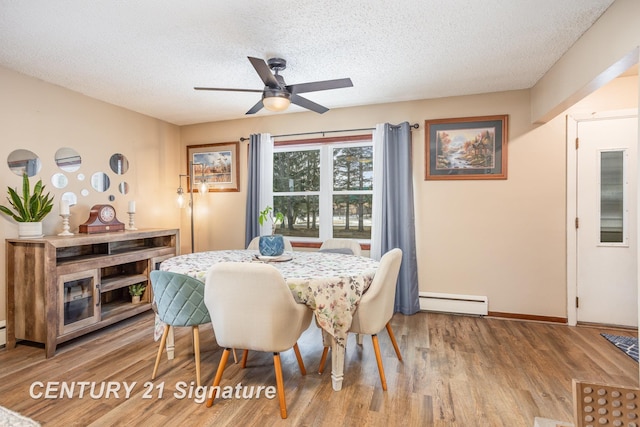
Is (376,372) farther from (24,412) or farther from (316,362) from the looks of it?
(24,412)

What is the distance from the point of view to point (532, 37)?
2.44 metres

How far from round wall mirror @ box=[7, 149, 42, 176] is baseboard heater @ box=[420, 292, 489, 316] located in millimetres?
4182

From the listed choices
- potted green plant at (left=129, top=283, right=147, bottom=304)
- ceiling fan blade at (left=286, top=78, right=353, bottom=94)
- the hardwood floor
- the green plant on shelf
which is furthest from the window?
the green plant on shelf

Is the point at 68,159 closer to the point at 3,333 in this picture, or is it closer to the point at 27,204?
the point at 27,204

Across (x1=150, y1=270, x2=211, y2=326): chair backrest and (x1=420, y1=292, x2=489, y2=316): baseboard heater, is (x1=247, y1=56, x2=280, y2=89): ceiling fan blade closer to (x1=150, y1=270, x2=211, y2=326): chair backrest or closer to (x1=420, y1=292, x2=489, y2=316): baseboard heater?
(x1=150, y1=270, x2=211, y2=326): chair backrest

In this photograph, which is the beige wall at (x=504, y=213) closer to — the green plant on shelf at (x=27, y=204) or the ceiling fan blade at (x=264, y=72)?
the ceiling fan blade at (x=264, y=72)

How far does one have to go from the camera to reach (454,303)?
12.3 feet

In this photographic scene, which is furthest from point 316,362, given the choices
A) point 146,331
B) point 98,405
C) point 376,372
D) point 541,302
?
point 541,302

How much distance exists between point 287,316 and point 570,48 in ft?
9.68

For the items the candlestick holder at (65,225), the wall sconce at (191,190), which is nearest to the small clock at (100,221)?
the candlestick holder at (65,225)

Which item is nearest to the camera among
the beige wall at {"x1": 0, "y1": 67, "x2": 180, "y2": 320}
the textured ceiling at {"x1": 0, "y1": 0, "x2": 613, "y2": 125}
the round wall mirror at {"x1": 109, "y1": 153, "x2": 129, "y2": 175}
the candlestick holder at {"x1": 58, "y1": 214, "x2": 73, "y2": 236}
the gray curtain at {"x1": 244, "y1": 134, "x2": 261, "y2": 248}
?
the textured ceiling at {"x1": 0, "y1": 0, "x2": 613, "y2": 125}

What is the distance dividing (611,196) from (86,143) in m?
5.50

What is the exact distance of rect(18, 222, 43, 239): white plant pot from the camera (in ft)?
9.55

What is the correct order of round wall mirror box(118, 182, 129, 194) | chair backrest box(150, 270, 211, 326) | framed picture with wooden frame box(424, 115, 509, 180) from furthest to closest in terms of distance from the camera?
round wall mirror box(118, 182, 129, 194), framed picture with wooden frame box(424, 115, 509, 180), chair backrest box(150, 270, 211, 326)
